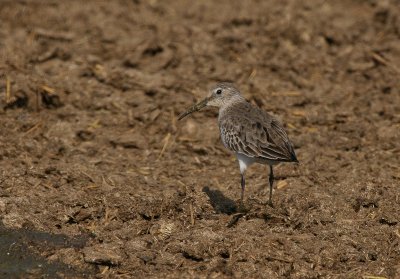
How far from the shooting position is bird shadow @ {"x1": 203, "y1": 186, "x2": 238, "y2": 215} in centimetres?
972

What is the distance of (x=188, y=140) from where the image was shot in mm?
11688

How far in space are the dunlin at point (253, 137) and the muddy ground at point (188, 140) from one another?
58cm

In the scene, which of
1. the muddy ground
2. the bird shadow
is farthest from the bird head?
the bird shadow

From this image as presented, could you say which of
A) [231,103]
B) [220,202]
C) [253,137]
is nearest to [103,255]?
[220,202]

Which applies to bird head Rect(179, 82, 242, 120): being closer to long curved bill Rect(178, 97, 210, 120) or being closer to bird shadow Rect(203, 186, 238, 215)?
long curved bill Rect(178, 97, 210, 120)

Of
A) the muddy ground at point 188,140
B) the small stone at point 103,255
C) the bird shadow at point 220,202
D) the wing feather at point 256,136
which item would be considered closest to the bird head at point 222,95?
the wing feather at point 256,136

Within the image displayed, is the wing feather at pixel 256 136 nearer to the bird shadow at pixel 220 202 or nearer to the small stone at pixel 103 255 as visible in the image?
the bird shadow at pixel 220 202

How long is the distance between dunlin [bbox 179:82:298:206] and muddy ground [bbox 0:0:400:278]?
22.9 inches

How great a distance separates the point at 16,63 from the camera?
1261 centimetres

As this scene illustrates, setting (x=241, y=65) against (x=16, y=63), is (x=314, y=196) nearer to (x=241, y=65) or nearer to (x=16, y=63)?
(x=241, y=65)

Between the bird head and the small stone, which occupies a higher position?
the bird head

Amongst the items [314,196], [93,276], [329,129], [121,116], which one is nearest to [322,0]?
[329,129]

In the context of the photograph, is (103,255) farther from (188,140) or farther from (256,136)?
(188,140)

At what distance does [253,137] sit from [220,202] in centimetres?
99
